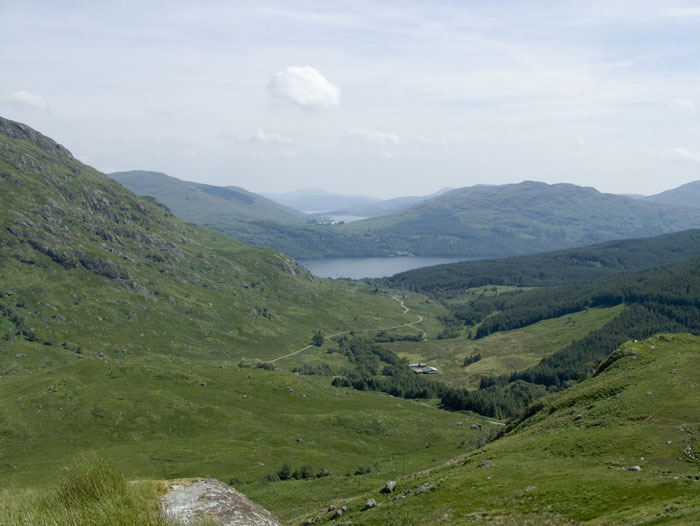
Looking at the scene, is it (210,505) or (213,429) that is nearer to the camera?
(210,505)

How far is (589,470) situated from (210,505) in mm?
36127

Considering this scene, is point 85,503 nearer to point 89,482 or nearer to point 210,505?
point 89,482

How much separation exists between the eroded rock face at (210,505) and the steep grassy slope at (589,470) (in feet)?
60.7

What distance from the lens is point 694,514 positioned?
29000mm

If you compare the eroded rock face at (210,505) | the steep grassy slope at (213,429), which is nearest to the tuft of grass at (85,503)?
the eroded rock face at (210,505)

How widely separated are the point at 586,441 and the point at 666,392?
1653 cm

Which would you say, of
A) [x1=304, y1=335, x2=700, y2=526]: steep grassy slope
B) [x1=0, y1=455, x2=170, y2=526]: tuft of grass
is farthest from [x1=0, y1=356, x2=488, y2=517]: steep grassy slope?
[x1=0, y1=455, x2=170, y2=526]: tuft of grass

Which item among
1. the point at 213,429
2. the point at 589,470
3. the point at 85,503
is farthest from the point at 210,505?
the point at 213,429

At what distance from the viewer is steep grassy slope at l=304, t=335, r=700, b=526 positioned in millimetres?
37781

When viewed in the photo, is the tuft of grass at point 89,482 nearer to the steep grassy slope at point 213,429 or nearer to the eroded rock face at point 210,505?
the eroded rock face at point 210,505

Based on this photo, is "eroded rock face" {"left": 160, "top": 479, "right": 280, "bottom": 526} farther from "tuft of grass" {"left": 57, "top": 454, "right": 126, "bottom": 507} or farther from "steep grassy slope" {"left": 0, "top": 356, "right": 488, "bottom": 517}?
"steep grassy slope" {"left": 0, "top": 356, "right": 488, "bottom": 517}

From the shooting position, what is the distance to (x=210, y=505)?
27.7 metres

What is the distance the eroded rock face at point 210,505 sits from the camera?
26.4 metres

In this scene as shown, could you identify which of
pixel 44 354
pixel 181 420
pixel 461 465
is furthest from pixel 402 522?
pixel 44 354
